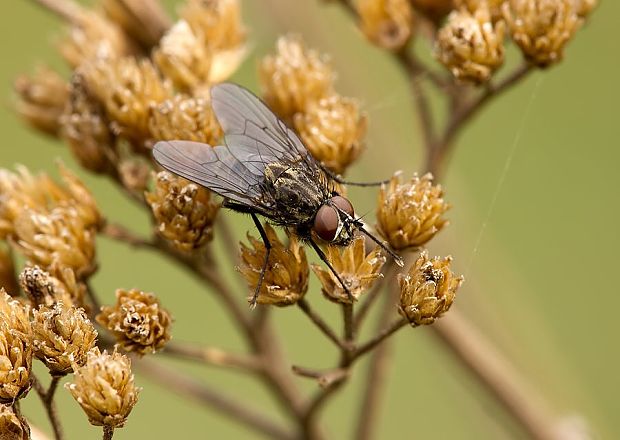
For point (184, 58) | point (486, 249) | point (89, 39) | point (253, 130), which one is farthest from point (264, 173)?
point (486, 249)

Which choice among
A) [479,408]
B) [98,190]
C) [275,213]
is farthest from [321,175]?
[98,190]

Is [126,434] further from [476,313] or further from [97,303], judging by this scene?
[97,303]

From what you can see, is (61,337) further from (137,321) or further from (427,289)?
(427,289)

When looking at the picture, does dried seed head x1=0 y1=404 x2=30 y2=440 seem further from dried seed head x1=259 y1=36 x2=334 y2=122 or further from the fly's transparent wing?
dried seed head x1=259 y1=36 x2=334 y2=122

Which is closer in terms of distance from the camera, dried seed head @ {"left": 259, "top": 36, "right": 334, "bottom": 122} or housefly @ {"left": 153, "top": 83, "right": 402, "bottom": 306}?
housefly @ {"left": 153, "top": 83, "right": 402, "bottom": 306}

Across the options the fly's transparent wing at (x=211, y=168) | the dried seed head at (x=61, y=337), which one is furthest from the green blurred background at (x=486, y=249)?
the dried seed head at (x=61, y=337)

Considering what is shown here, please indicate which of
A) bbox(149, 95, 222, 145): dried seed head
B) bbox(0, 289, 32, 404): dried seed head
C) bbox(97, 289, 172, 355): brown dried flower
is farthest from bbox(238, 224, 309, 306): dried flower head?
bbox(0, 289, 32, 404): dried seed head

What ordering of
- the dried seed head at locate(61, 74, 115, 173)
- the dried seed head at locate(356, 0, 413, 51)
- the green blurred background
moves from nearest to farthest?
the dried seed head at locate(61, 74, 115, 173)
the dried seed head at locate(356, 0, 413, 51)
the green blurred background

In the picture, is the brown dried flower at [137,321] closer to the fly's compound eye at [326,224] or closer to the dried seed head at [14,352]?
the dried seed head at [14,352]
